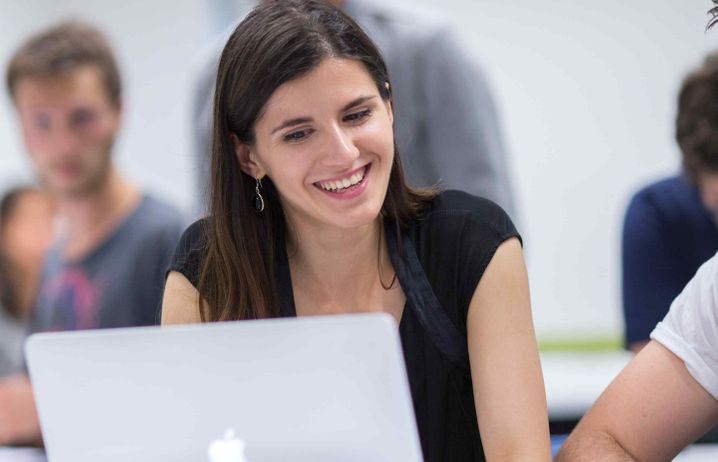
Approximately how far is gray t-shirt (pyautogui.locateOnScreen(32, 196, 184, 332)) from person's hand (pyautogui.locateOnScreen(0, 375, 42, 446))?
32cm

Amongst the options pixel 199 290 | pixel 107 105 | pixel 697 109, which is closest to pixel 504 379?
pixel 199 290

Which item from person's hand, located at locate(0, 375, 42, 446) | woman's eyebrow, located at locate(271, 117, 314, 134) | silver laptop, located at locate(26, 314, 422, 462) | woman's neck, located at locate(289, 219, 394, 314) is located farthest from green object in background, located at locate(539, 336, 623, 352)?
silver laptop, located at locate(26, 314, 422, 462)

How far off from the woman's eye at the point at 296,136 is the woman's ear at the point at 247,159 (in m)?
0.10

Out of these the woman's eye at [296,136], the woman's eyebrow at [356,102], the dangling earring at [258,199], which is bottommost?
the dangling earring at [258,199]

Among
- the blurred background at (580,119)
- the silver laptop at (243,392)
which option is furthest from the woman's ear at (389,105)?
→ the blurred background at (580,119)

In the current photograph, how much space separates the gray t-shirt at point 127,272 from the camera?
314cm

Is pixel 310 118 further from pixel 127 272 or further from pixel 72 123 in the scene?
pixel 72 123

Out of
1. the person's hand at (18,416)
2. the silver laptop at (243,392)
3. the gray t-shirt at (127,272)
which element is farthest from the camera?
the gray t-shirt at (127,272)

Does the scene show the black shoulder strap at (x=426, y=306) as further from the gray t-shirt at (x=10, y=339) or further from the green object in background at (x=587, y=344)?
the gray t-shirt at (x=10, y=339)

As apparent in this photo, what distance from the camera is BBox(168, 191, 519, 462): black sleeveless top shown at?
167 cm

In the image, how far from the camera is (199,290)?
175cm

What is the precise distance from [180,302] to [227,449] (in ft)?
1.99

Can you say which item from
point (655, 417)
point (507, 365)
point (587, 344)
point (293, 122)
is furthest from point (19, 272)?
point (655, 417)

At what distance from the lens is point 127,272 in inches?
126
